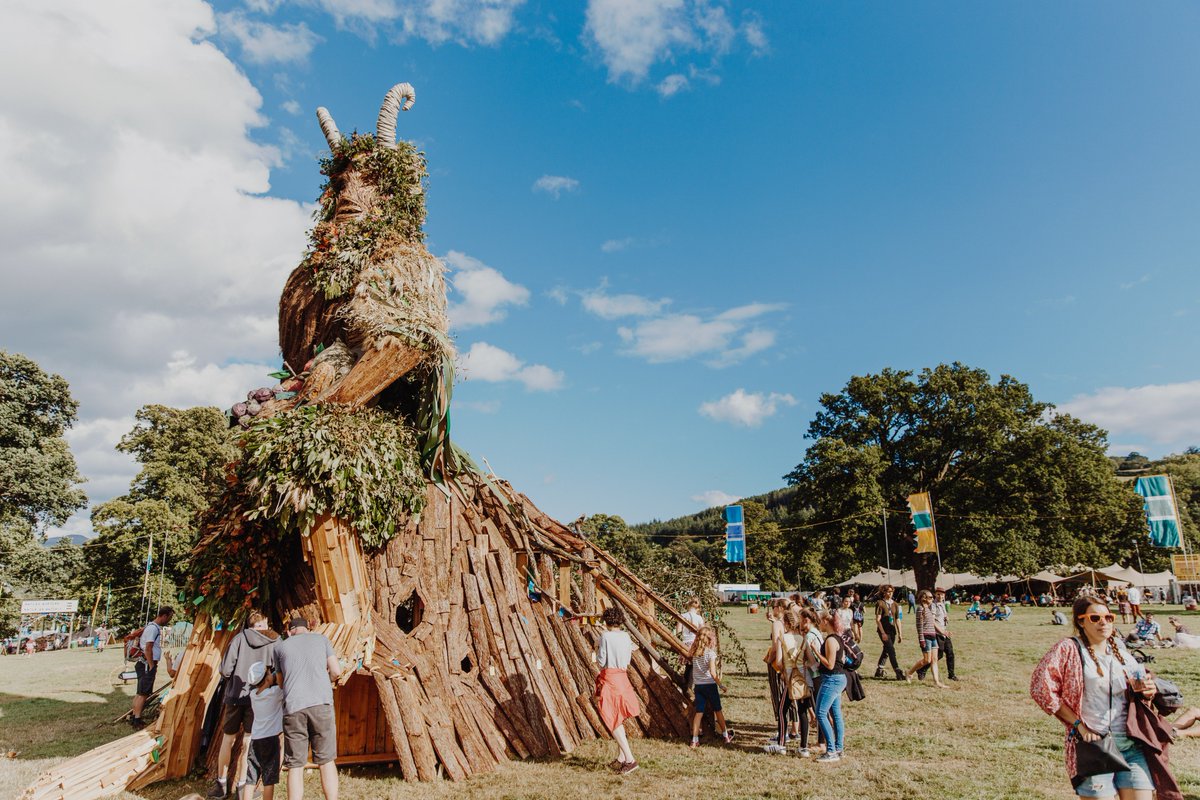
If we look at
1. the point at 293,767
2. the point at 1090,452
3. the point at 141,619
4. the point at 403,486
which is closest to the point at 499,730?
the point at 293,767

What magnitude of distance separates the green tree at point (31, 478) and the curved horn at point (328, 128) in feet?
72.5

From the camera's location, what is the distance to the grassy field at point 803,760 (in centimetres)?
630

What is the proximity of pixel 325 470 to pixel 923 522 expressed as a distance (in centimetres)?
2547

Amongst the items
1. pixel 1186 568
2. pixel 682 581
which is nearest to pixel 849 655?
pixel 682 581

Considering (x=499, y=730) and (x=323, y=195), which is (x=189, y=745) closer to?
(x=499, y=730)

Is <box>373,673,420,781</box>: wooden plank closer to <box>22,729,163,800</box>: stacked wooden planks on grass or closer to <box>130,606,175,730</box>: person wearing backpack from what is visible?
<box>22,729,163,800</box>: stacked wooden planks on grass

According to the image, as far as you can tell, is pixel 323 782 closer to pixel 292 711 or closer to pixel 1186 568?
pixel 292 711

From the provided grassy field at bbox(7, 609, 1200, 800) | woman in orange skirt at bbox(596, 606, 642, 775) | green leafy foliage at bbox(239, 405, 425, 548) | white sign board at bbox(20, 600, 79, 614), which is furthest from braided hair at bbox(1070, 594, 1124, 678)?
white sign board at bbox(20, 600, 79, 614)

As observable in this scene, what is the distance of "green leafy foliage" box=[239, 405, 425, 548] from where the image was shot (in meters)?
6.64

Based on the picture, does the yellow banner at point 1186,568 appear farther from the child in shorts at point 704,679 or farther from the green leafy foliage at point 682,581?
the child in shorts at point 704,679

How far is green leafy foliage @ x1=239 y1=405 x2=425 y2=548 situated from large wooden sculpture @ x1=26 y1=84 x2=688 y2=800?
22 mm

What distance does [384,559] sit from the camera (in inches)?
306

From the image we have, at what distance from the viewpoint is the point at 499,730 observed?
7320mm

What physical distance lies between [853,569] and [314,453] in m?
32.0
